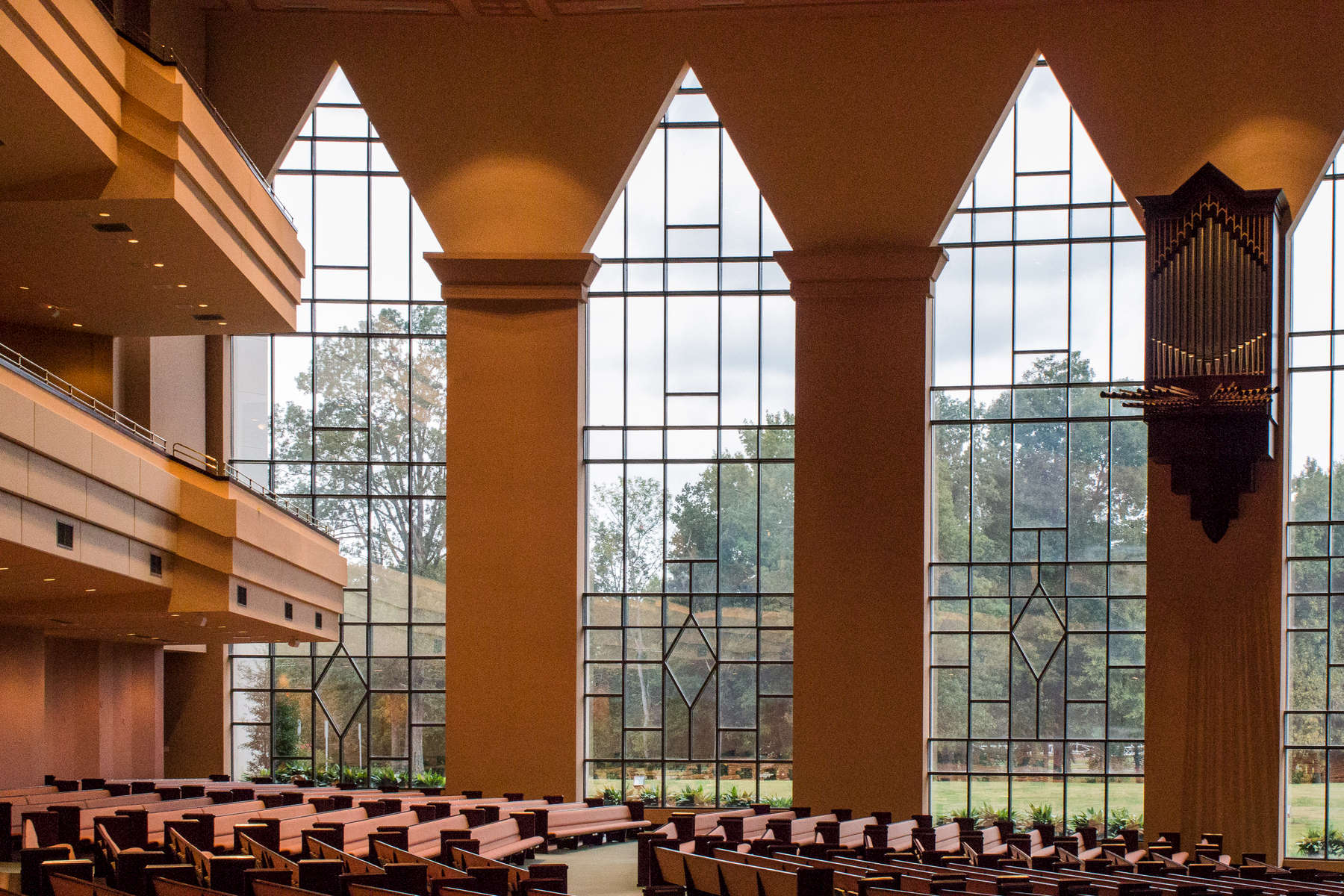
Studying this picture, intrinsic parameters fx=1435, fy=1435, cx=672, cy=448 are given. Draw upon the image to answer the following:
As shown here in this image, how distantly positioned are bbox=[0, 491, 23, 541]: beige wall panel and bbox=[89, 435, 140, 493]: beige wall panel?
140 centimetres

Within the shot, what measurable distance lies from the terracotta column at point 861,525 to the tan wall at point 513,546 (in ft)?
10.2

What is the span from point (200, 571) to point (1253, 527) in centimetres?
1300

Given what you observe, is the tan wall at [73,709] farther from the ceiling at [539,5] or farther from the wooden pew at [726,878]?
the wooden pew at [726,878]

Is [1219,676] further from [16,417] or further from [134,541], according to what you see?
[16,417]

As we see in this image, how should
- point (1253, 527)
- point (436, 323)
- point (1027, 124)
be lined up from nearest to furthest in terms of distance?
1. point (1253, 527)
2. point (1027, 124)
3. point (436, 323)

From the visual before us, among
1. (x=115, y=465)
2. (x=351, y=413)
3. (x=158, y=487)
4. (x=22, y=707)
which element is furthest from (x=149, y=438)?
(x=115, y=465)

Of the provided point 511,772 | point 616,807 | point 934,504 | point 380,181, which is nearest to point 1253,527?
point 934,504

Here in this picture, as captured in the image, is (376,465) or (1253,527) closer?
(1253,527)

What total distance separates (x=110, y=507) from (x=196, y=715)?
8.71m

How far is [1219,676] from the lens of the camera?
59.6 feet

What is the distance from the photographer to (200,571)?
16938 mm

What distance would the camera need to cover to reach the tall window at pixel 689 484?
21.3m

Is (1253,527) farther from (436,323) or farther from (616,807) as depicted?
(436,323)

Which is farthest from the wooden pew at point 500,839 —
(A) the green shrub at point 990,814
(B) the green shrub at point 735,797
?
(A) the green shrub at point 990,814
